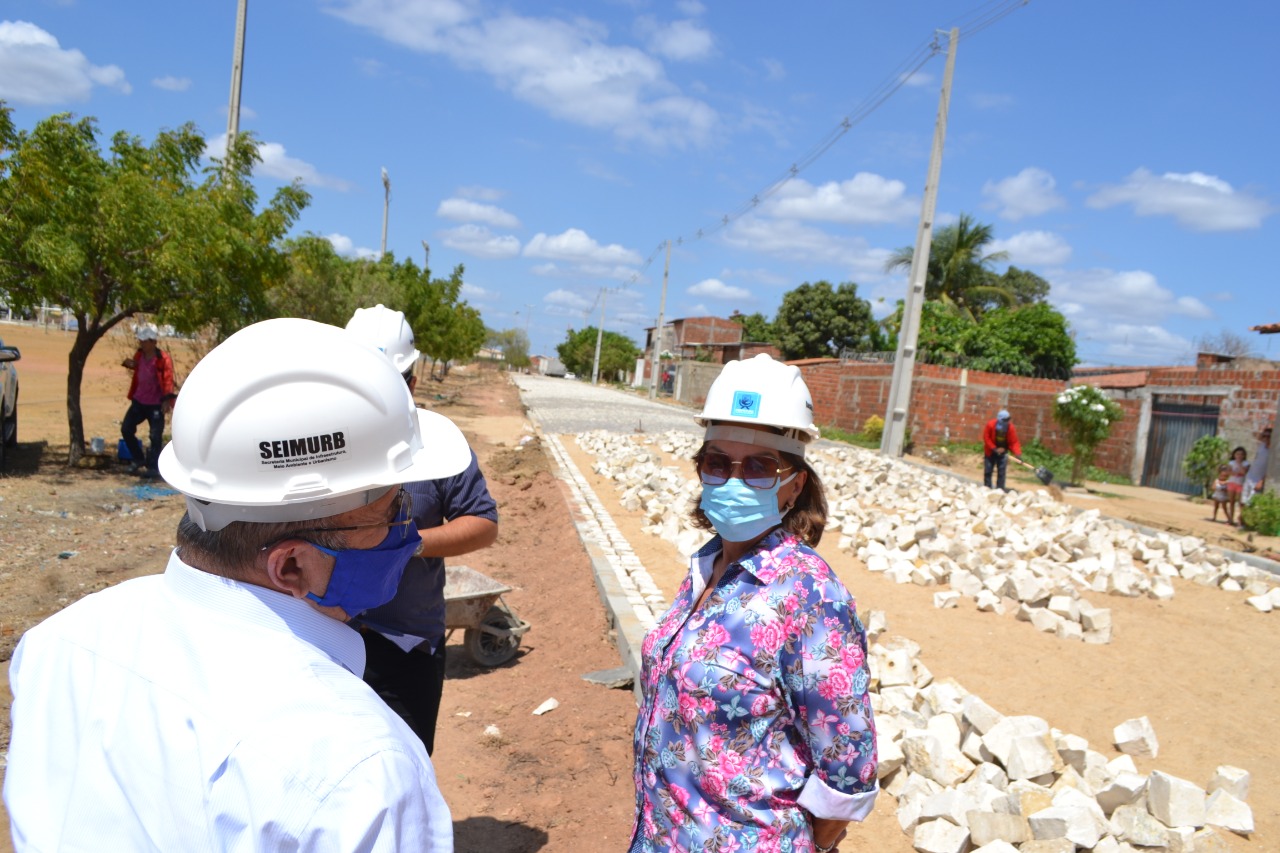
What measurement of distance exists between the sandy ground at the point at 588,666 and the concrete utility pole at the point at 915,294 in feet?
35.6

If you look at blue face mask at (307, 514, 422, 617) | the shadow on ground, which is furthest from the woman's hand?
the shadow on ground

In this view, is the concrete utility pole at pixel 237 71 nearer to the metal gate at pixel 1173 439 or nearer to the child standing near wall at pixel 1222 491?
the child standing near wall at pixel 1222 491

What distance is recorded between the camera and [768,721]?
1984mm

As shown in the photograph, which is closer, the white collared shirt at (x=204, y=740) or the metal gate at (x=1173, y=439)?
the white collared shirt at (x=204, y=740)

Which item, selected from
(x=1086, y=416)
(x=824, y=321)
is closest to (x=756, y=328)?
(x=824, y=321)

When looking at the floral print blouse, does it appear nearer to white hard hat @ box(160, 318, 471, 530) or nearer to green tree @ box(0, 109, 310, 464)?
white hard hat @ box(160, 318, 471, 530)

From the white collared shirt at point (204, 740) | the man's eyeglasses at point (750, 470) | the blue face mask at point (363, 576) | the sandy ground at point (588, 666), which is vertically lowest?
the sandy ground at point (588, 666)

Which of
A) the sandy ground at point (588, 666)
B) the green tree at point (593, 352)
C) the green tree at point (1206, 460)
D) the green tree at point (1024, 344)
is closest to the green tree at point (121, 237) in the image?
the sandy ground at point (588, 666)

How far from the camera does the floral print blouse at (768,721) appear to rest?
194 cm

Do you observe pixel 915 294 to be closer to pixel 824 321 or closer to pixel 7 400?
pixel 7 400

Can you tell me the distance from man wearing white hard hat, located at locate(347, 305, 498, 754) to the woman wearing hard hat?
820 mm

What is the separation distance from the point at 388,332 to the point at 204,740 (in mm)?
2037

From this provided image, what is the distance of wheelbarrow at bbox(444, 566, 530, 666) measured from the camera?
5551 mm

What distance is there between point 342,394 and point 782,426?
1322 mm
